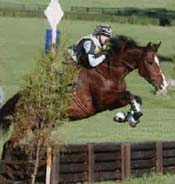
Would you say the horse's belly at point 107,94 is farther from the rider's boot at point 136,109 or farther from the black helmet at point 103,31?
the black helmet at point 103,31

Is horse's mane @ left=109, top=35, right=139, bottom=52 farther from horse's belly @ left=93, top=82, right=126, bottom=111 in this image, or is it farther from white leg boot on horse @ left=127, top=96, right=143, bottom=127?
white leg boot on horse @ left=127, top=96, right=143, bottom=127

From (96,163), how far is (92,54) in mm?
2619

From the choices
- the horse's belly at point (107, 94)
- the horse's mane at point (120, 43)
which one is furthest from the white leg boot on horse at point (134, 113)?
the horse's mane at point (120, 43)

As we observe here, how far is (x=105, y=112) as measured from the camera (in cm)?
2667

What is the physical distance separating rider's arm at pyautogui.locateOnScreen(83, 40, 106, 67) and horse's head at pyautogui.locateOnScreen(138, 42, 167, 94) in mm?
755

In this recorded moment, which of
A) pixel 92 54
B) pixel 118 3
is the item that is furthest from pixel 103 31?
pixel 118 3

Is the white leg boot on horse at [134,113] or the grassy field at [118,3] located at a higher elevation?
the grassy field at [118,3]

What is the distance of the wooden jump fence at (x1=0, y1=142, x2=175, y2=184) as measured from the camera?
40.7 ft

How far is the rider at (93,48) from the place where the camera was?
15.4 meters

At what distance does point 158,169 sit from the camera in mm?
14281

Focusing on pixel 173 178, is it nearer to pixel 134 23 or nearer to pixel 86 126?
pixel 86 126

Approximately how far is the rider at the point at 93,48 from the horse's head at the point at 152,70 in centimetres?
77

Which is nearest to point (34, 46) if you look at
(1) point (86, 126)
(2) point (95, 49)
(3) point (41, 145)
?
(1) point (86, 126)

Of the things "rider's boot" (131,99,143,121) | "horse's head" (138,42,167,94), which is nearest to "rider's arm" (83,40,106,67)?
"horse's head" (138,42,167,94)
